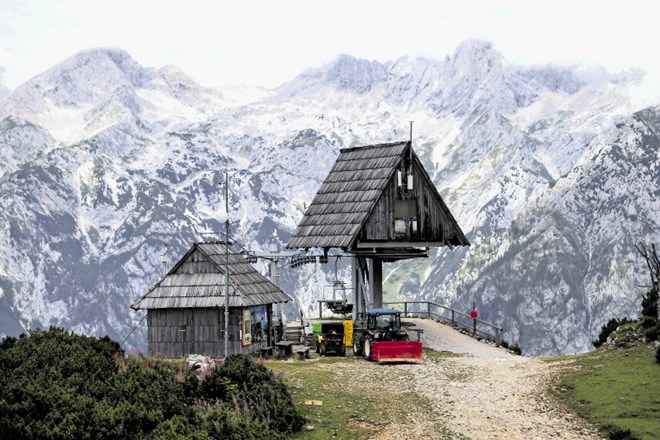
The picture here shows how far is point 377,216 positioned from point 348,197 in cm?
264

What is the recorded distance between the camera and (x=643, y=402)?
3231 centimetres

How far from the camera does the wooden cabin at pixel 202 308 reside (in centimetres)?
5303

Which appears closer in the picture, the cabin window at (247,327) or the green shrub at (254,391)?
the green shrub at (254,391)

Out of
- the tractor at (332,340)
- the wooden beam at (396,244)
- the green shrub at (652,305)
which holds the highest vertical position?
the wooden beam at (396,244)

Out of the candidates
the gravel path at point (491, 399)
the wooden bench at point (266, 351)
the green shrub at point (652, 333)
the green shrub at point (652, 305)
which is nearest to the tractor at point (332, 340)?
the wooden bench at point (266, 351)

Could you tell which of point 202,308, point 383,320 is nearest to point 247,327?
point 202,308

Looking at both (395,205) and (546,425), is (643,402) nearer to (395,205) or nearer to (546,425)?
(546,425)

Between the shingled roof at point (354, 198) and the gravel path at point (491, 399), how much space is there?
33.5 ft

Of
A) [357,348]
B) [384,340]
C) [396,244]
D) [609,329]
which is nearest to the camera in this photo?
[384,340]

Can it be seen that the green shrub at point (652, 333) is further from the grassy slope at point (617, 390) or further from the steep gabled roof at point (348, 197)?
the steep gabled roof at point (348, 197)

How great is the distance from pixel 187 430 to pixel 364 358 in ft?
71.7

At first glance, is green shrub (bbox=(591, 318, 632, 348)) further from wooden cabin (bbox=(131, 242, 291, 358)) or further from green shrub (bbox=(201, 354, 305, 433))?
green shrub (bbox=(201, 354, 305, 433))

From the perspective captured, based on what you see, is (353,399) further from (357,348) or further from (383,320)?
(357,348)

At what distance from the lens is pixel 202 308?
53.4m
